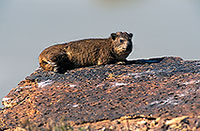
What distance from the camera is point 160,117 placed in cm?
699

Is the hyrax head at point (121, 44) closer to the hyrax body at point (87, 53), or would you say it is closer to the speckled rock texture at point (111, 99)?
the hyrax body at point (87, 53)

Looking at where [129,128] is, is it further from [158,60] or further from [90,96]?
[158,60]

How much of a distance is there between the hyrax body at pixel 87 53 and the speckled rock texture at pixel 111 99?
2.27ft

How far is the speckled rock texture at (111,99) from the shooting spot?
7066 millimetres

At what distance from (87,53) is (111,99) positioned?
4.06 metres

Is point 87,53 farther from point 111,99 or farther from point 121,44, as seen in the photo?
point 111,99

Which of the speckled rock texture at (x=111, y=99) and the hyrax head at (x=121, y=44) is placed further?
the hyrax head at (x=121, y=44)

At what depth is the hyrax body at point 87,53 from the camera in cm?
1213

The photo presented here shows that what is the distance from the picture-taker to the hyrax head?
1216 centimetres

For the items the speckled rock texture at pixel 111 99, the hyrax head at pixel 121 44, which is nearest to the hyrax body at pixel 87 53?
the hyrax head at pixel 121 44

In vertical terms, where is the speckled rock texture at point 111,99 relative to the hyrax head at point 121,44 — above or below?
below

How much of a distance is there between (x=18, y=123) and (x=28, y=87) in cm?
201

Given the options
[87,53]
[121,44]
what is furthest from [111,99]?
[87,53]

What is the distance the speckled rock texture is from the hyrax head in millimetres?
763
